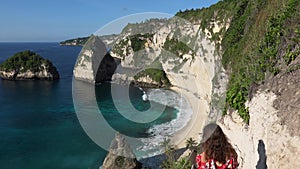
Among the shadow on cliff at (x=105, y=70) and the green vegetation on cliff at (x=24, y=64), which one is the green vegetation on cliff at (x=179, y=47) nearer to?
the shadow on cliff at (x=105, y=70)

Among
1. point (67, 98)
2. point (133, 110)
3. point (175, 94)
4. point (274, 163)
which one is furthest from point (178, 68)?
point (274, 163)

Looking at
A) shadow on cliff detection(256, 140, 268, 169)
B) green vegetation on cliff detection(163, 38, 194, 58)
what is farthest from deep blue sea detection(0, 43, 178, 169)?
shadow on cliff detection(256, 140, 268, 169)

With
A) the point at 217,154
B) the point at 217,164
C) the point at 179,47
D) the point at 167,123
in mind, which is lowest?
the point at 167,123

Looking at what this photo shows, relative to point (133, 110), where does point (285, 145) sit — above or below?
above

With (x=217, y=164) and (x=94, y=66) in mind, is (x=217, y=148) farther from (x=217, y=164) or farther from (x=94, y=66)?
(x=94, y=66)

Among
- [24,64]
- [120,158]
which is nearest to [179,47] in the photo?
[120,158]

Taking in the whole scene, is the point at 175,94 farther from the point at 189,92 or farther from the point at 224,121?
the point at 224,121
